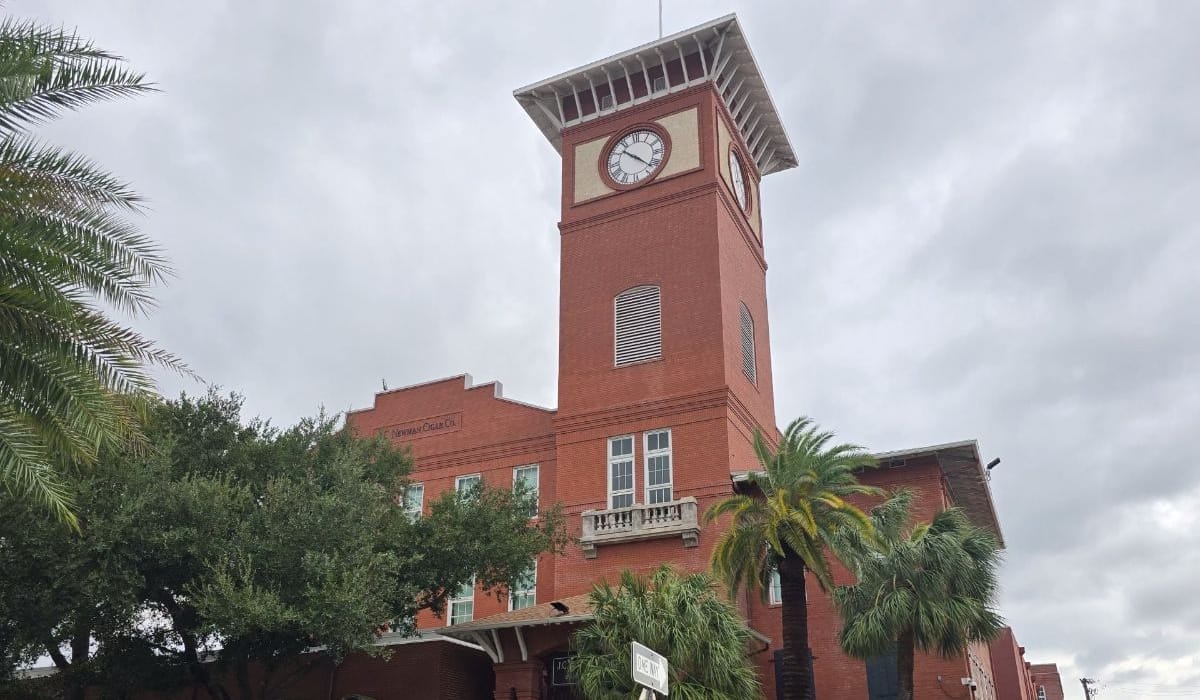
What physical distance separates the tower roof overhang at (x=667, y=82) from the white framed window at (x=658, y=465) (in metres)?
12.5

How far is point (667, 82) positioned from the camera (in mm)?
38219

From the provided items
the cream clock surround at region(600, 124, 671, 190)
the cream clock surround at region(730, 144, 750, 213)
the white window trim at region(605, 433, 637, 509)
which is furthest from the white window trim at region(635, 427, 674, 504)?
the cream clock surround at region(730, 144, 750, 213)

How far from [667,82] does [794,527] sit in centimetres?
2100

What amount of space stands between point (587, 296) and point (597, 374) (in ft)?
9.57

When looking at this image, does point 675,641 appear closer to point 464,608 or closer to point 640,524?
point 640,524

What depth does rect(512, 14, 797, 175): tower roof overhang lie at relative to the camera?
3728cm

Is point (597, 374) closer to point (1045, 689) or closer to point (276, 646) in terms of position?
point (276, 646)

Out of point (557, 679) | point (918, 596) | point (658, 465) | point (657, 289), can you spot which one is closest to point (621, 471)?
point (658, 465)

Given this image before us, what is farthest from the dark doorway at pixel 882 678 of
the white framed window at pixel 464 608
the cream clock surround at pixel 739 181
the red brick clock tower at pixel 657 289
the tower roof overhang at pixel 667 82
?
the tower roof overhang at pixel 667 82

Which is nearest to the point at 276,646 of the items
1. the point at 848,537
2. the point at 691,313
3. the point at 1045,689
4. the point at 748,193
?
the point at 848,537

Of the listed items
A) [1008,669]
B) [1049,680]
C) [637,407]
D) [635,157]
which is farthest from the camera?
[1049,680]

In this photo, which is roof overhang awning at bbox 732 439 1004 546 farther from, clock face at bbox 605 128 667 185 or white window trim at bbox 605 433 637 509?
clock face at bbox 605 128 667 185

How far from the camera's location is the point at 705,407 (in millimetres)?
32719

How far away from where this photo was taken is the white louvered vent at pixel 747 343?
35.9 metres
